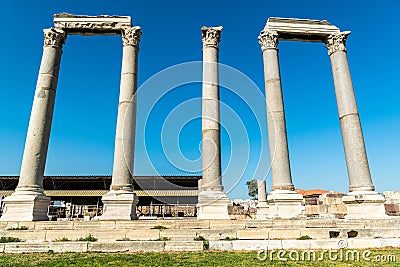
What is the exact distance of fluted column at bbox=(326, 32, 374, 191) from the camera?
19.9 metres

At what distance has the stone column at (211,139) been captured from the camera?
18.2 m

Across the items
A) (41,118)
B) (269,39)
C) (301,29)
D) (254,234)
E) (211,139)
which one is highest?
(301,29)

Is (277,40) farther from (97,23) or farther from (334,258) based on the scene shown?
(334,258)

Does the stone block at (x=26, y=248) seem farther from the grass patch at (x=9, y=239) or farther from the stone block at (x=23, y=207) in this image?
the stone block at (x=23, y=207)

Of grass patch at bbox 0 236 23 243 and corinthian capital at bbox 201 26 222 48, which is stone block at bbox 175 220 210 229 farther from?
corinthian capital at bbox 201 26 222 48

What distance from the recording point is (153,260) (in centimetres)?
1031

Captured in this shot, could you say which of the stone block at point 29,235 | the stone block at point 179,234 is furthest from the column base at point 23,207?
the stone block at point 179,234

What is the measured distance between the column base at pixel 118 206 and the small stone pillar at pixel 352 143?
13679mm

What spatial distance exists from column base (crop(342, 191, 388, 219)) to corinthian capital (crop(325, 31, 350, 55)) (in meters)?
10.9

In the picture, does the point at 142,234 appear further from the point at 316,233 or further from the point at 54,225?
the point at 316,233

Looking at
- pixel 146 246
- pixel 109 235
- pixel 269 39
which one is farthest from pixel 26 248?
pixel 269 39

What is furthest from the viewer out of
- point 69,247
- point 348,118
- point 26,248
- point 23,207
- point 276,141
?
point 348,118

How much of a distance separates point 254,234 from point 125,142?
400 inches

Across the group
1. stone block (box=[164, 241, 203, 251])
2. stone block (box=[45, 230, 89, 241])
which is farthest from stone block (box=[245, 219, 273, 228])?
stone block (box=[45, 230, 89, 241])
